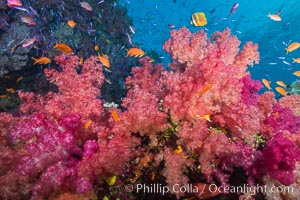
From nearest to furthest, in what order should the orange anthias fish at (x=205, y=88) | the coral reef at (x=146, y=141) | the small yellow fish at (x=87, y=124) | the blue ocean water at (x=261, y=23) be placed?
the coral reef at (x=146, y=141), the small yellow fish at (x=87, y=124), the orange anthias fish at (x=205, y=88), the blue ocean water at (x=261, y=23)

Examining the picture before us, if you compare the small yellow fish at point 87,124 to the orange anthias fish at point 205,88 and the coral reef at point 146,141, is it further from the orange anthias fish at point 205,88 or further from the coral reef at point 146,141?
the orange anthias fish at point 205,88

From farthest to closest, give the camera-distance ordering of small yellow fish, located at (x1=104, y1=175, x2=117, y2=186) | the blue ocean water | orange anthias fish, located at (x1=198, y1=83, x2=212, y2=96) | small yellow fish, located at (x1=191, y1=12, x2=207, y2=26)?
the blue ocean water
small yellow fish, located at (x1=191, y1=12, x2=207, y2=26)
orange anthias fish, located at (x1=198, y1=83, x2=212, y2=96)
small yellow fish, located at (x1=104, y1=175, x2=117, y2=186)

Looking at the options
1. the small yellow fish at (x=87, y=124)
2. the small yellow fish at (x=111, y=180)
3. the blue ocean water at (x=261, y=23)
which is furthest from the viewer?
the blue ocean water at (x=261, y=23)

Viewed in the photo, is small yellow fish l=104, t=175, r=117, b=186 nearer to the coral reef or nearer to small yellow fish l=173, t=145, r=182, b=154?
the coral reef

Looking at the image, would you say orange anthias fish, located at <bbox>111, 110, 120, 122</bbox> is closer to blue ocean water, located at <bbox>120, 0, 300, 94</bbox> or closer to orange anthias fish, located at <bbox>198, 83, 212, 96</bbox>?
orange anthias fish, located at <bbox>198, 83, 212, 96</bbox>

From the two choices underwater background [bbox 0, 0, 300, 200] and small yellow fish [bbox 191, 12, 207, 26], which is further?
small yellow fish [bbox 191, 12, 207, 26]

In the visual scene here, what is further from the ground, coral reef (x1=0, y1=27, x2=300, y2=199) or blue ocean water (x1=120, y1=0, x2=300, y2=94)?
blue ocean water (x1=120, y1=0, x2=300, y2=94)

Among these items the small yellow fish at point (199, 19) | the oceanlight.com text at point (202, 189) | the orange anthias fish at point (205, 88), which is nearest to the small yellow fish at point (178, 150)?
the oceanlight.com text at point (202, 189)

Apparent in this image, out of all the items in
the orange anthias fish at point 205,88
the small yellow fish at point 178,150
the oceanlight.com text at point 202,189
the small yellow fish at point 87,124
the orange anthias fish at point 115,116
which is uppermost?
the orange anthias fish at point 205,88

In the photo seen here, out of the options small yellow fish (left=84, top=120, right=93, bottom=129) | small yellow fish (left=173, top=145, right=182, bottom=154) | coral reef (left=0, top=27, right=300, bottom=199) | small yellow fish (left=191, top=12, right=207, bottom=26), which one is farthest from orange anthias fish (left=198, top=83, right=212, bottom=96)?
small yellow fish (left=191, top=12, right=207, bottom=26)

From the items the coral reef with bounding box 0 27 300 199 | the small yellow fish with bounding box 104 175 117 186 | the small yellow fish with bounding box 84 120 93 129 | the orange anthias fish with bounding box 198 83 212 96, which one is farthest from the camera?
the orange anthias fish with bounding box 198 83 212 96

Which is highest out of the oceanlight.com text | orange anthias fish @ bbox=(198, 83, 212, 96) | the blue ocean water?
the blue ocean water

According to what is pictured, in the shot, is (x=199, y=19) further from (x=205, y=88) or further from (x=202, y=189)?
(x=202, y=189)

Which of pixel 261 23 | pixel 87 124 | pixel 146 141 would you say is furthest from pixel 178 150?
pixel 261 23
